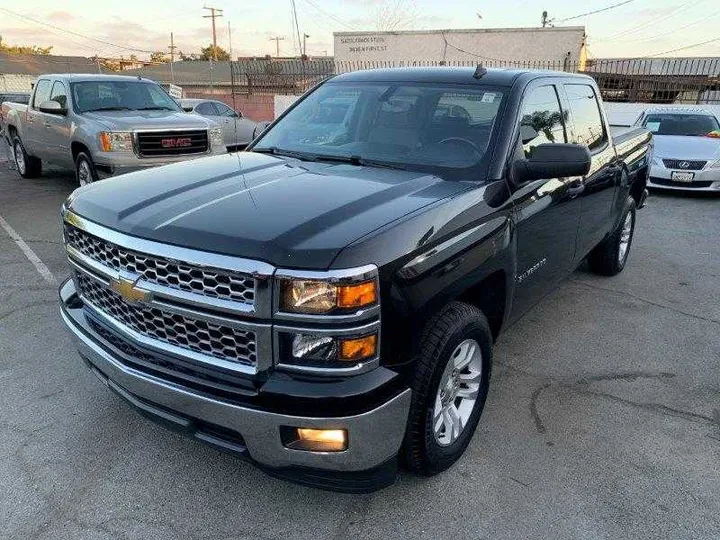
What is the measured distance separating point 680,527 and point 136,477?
248 cm

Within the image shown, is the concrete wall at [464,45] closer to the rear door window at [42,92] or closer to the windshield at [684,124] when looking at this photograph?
the windshield at [684,124]

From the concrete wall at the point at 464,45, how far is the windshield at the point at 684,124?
18115 mm

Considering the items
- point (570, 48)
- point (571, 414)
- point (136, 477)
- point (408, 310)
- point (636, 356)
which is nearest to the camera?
point (408, 310)

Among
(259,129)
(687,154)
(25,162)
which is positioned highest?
(259,129)

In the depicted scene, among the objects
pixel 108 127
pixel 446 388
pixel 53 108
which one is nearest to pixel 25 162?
pixel 53 108

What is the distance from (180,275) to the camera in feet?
7.20

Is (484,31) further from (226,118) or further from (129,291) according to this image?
(129,291)

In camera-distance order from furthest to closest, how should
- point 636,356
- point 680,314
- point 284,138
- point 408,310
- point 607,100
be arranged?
point 607,100
point 680,314
point 636,356
point 284,138
point 408,310

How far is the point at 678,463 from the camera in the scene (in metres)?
2.95

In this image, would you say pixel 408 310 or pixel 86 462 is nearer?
pixel 408 310

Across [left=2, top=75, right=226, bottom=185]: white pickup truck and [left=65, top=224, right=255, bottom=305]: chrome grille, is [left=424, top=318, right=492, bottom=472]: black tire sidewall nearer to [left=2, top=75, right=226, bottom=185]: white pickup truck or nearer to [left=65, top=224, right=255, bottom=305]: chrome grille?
[left=65, top=224, right=255, bottom=305]: chrome grille

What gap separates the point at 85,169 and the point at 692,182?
1001 centimetres

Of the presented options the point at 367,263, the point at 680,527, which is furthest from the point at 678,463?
the point at 367,263

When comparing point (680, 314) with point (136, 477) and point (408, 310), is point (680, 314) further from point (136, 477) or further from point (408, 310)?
point (136, 477)
